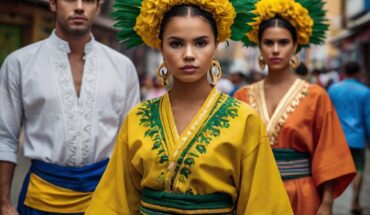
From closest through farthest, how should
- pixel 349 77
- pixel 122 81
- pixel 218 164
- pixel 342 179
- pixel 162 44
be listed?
pixel 218 164
pixel 162 44
pixel 122 81
pixel 342 179
pixel 349 77

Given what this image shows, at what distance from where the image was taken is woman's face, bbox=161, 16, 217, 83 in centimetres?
280

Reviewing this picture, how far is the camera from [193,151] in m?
2.76

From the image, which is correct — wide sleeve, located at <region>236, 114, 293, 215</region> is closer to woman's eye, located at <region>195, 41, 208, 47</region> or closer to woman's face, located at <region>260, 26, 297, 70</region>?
woman's eye, located at <region>195, 41, 208, 47</region>

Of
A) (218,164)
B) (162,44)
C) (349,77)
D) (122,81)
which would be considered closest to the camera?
(218,164)

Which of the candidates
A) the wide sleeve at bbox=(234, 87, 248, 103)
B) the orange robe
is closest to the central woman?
the orange robe

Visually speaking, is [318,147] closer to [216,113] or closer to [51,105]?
[216,113]

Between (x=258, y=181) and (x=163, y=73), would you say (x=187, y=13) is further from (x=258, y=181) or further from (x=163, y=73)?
(x=258, y=181)

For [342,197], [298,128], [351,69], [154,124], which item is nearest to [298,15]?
[298,128]

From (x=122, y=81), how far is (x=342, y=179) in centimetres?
142

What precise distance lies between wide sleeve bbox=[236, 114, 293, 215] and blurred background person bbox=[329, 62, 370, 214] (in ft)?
17.1

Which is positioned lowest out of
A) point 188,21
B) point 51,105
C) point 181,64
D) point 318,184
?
point 318,184

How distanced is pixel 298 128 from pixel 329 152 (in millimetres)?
232

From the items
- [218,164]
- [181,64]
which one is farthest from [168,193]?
[181,64]

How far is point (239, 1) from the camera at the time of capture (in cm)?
305
